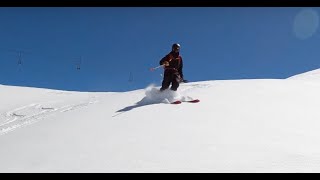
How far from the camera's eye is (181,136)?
6.66m

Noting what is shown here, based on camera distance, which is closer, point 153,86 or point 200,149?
point 200,149

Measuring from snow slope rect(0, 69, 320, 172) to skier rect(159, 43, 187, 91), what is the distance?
1.42 ft

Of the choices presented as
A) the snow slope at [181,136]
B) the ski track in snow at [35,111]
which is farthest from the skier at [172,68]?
the ski track in snow at [35,111]

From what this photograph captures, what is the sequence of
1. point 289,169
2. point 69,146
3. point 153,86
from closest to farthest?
point 289,169 → point 69,146 → point 153,86

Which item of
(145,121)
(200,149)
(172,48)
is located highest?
(172,48)

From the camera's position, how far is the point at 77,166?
207 inches

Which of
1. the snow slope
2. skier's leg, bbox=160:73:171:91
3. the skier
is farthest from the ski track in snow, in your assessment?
the skier

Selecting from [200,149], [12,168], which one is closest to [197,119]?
[200,149]

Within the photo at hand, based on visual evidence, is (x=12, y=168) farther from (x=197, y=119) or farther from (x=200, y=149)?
(x=197, y=119)

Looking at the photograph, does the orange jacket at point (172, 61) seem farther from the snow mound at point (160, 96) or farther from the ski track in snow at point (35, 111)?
the ski track in snow at point (35, 111)

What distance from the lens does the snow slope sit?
514 centimetres

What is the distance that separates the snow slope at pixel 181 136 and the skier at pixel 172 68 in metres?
0.43

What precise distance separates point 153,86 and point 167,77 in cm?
96

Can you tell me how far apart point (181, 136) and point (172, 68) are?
15.4 ft
